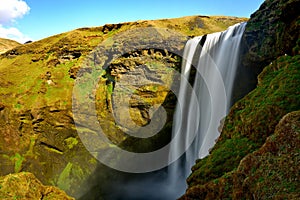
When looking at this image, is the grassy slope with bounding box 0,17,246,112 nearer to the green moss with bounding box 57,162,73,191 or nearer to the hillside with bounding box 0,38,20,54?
the green moss with bounding box 57,162,73,191

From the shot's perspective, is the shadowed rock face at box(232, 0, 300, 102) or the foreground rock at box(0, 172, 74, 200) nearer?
the shadowed rock face at box(232, 0, 300, 102)

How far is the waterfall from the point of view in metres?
17.2


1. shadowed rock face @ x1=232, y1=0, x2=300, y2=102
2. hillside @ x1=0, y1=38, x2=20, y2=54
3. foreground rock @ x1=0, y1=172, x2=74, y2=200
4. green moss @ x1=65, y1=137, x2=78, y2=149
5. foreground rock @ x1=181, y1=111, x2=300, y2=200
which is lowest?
green moss @ x1=65, y1=137, x2=78, y2=149

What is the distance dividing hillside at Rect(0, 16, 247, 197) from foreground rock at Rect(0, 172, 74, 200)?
1276 centimetres

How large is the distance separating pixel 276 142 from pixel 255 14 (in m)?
11.9

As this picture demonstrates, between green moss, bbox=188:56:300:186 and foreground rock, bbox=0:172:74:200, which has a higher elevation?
green moss, bbox=188:56:300:186

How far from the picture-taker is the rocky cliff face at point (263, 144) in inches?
165

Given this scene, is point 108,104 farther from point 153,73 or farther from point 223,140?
point 223,140

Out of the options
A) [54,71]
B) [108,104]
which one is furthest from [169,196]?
[54,71]

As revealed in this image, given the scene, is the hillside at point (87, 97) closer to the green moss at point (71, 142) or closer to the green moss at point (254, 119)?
the green moss at point (71, 142)

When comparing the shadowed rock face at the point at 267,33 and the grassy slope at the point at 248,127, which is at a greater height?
the shadowed rock face at the point at 267,33

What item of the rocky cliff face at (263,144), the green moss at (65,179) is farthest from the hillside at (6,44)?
the rocky cliff face at (263,144)

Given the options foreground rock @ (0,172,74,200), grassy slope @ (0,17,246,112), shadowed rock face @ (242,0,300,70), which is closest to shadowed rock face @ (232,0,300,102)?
shadowed rock face @ (242,0,300,70)

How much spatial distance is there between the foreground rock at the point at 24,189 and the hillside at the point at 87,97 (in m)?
12.8
